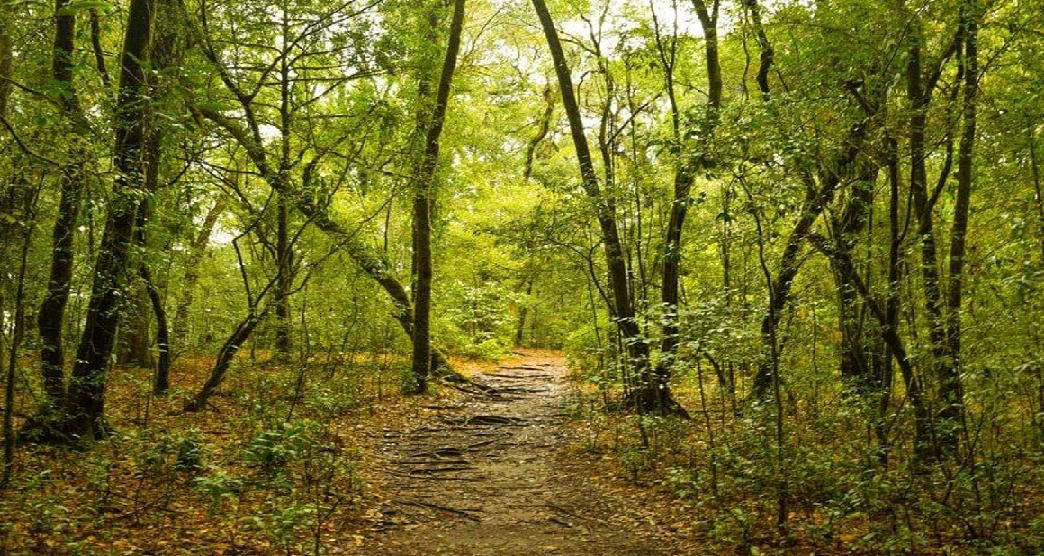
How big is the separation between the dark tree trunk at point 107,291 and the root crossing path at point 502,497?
362cm

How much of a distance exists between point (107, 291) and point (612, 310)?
801cm

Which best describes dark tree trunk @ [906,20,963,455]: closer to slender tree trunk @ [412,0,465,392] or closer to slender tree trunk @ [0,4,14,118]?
slender tree trunk @ [0,4,14,118]

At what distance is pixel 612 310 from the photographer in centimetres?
1200

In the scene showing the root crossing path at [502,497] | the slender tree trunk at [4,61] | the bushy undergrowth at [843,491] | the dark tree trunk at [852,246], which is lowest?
the root crossing path at [502,497]

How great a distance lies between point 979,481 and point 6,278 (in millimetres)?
9659

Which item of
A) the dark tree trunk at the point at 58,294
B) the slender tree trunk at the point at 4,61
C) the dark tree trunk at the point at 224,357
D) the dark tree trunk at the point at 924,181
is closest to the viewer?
the slender tree trunk at the point at 4,61

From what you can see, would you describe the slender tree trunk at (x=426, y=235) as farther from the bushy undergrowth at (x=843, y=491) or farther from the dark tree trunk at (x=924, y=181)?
the dark tree trunk at (x=924, y=181)

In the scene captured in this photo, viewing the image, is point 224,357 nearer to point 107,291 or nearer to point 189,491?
point 107,291

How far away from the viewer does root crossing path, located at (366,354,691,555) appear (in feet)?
21.6

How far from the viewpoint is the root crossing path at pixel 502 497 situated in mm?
6570

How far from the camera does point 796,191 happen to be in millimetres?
6512

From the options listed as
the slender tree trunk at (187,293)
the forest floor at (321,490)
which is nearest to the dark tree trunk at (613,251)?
the forest floor at (321,490)

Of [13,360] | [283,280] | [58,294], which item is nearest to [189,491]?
[13,360]

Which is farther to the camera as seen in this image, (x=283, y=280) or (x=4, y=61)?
(x=283, y=280)
